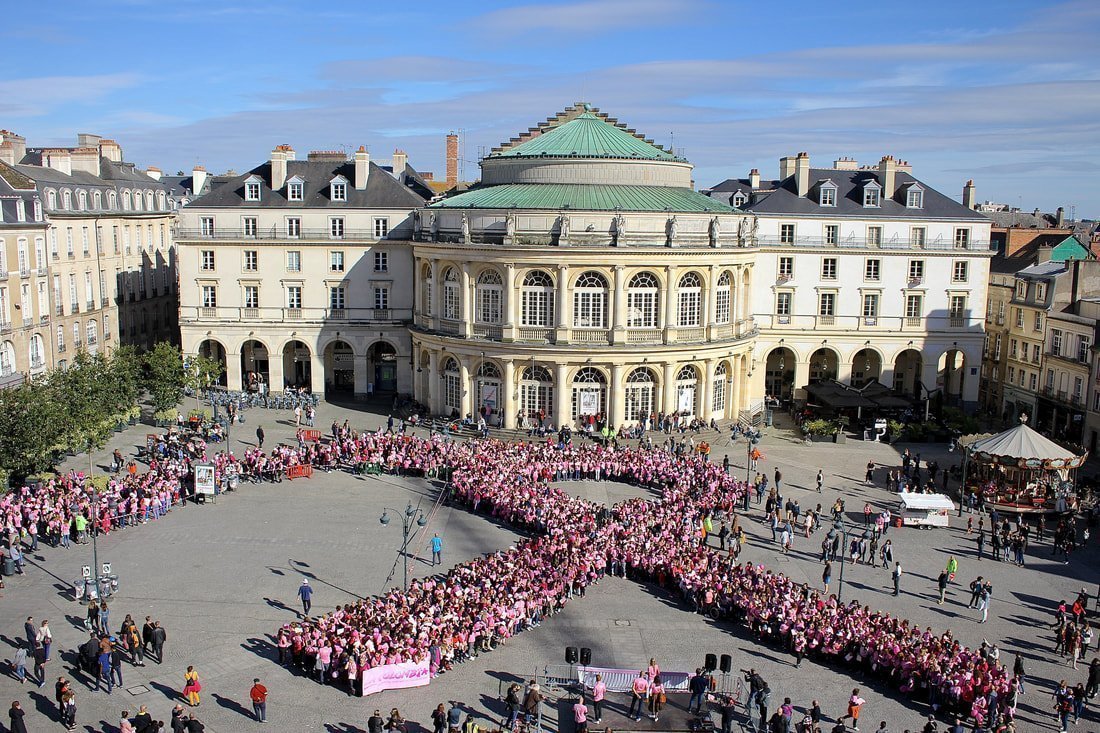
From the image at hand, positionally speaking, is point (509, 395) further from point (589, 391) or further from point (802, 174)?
point (802, 174)

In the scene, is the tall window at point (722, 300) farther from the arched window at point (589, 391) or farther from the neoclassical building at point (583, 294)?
the arched window at point (589, 391)

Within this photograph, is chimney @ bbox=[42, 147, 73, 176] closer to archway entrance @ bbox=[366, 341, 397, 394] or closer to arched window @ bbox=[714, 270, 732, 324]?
archway entrance @ bbox=[366, 341, 397, 394]

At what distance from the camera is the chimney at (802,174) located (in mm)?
66062

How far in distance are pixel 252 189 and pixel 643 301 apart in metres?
28.0

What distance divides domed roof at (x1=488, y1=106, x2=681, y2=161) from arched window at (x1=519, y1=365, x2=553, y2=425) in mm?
13312

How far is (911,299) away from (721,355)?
17105 mm

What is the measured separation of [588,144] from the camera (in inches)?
2365

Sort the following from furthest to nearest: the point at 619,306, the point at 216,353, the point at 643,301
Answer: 1. the point at 216,353
2. the point at 643,301
3. the point at 619,306

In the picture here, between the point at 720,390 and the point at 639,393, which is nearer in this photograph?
the point at 639,393

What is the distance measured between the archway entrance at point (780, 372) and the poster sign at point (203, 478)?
39.4 metres

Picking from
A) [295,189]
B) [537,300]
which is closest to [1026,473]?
[537,300]

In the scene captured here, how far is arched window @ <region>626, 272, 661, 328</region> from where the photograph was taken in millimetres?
54438

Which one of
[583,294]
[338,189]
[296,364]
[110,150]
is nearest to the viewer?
[583,294]


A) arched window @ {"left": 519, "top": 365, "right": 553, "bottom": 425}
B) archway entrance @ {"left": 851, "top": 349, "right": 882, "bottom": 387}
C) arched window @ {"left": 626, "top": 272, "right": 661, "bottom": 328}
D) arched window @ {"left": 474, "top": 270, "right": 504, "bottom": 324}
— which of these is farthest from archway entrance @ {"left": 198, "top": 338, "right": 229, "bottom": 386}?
archway entrance @ {"left": 851, "top": 349, "right": 882, "bottom": 387}
